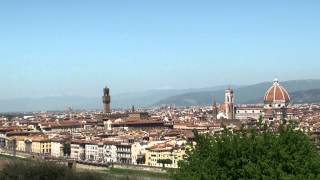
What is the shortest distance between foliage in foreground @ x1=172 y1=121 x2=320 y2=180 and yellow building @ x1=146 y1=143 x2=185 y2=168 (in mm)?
26354

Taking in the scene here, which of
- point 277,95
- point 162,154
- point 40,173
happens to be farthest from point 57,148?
point 40,173

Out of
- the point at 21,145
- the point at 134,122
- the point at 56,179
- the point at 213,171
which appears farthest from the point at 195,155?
the point at 134,122

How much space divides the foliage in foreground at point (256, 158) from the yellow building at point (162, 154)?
86.5ft

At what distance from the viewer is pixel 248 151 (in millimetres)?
11633

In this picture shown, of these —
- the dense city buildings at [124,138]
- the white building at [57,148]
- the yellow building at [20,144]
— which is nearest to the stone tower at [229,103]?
the dense city buildings at [124,138]

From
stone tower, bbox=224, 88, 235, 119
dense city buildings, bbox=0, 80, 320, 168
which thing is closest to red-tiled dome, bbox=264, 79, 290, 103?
dense city buildings, bbox=0, 80, 320, 168

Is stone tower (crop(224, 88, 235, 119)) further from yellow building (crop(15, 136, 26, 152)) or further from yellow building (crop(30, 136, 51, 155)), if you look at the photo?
yellow building (crop(30, 136, 51, 155))

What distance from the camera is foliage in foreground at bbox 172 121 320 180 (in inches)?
436

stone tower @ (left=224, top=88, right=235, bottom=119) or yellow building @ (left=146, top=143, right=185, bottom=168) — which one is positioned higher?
stone tower @ (left=224, top=88, right=235, bottom=119)

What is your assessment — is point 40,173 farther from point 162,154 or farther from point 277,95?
point 277,95

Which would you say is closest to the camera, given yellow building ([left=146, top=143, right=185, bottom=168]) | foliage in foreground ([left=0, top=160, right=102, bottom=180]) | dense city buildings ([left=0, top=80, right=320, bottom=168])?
foliage in foreground ([left=0, top=160, right=102, bottom=180])

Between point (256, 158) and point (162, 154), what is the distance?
2945cm

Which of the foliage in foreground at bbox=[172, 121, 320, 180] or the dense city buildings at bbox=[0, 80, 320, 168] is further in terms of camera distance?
the dense city buildings at bbox=[0, 80, 320, 168]

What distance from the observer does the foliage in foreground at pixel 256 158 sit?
36.3 feet
